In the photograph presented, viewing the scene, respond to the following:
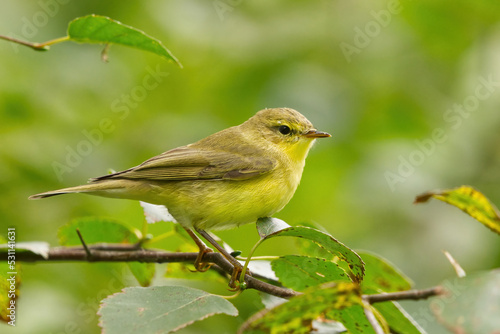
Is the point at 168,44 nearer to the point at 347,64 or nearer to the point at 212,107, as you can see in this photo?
the point at 212,107

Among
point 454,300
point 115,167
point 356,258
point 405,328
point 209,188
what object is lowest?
point 115,167

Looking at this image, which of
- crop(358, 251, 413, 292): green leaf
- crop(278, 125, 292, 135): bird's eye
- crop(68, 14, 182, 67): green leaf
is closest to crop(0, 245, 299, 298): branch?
crop(358, 251, 413, 292): green leaf

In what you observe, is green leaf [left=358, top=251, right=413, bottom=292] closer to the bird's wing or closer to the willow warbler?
the willow warbler

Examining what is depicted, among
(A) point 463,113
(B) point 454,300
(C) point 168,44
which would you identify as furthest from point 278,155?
(B) point 454,300

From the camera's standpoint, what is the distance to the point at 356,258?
6.37 ft

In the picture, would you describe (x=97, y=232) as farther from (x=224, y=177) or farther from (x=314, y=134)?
(x=314, y=134)

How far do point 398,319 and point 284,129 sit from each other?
6.79ft

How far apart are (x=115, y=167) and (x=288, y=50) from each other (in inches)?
66.1

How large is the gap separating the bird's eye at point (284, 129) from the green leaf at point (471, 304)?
8.25 feet

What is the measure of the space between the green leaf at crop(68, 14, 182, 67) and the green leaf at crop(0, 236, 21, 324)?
88 cm

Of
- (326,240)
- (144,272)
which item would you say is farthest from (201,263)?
(326,240)

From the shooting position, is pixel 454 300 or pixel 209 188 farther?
pixel 209 188

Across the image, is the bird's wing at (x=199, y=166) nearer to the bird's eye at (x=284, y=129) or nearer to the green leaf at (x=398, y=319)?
the bird's eye at (x=284, y=129)

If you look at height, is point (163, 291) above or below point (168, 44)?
below
